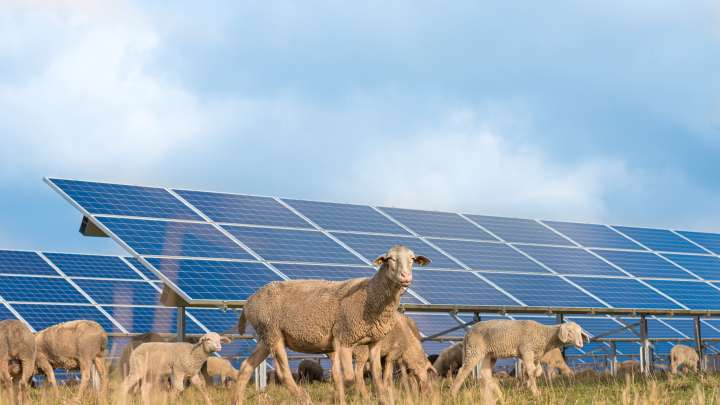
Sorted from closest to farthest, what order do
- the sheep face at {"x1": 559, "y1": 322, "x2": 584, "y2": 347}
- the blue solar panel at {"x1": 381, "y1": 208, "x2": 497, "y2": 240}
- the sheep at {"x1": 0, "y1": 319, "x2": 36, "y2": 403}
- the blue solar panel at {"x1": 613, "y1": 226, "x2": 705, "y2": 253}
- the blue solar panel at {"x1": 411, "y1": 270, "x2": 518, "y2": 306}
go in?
the sheep at {"x1": 0, "y1": 319, "x2": 36, "y2": 403}
the sheep face at {"x1": 559, "y1": 322, "x2": 584, "y2": 347}
the blue solar panel at {"x1": 411, "y1": 270, "x2": 518, "y2": 306}
the blue solar panel at {"x1": 381, "y1": 208, "x2": 497, "y2": 240}
the blue solar panel at {"x1": 613, "y1": 226, "x2": 705, "y2": 253}

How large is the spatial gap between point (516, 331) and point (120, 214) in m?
9.45

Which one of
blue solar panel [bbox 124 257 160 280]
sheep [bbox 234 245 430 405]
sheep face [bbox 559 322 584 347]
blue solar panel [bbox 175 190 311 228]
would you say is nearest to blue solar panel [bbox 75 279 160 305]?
blue solar panel [bbox 124 257 160 280]

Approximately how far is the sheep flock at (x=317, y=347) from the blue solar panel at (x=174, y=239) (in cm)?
225

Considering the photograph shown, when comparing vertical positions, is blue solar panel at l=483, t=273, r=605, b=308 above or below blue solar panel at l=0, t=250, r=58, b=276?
below

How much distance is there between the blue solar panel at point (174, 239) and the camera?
22750 millimetres

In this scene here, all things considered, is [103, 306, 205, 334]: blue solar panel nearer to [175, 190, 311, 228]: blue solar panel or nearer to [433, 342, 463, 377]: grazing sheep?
[175, 190, 311, 228]: blue solar panel

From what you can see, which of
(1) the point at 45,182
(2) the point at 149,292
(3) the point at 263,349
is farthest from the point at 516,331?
(2) the point at 149,292

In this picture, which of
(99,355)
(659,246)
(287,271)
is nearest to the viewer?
(99,355)

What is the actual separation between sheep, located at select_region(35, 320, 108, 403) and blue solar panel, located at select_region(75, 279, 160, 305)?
38.9 feet

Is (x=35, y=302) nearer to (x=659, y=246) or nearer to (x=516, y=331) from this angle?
(x=516, y=331)

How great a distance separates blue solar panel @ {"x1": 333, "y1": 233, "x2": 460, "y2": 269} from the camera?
26.5 meters

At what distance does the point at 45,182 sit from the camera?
24.4m

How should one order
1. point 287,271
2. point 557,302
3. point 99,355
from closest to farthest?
point 99,355
point 287,271
point 557,302

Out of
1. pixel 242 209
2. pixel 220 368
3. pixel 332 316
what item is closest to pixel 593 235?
pixel 242 209
